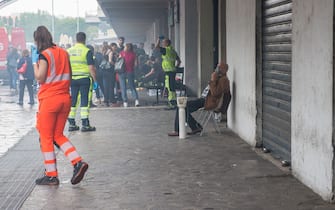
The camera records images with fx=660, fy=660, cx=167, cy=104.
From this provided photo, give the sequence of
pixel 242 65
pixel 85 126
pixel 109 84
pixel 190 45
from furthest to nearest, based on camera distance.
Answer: pixel 190 45 → pixel 109 84 → pixel 85 126 → pixel 242 65

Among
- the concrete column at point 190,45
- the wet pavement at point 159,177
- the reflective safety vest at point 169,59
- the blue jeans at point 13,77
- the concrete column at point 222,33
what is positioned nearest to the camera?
the wet pavement at point 159,177

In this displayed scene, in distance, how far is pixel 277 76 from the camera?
8773 millimetres

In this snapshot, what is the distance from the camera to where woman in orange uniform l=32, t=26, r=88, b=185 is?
24.9ft

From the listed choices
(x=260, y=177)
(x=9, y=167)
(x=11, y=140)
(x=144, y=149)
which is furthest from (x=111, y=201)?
(x=11, y=140)

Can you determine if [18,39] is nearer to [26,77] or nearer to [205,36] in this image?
[26,77]

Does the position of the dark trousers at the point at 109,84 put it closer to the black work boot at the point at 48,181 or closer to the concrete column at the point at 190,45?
the concrete column at the point at 190,45

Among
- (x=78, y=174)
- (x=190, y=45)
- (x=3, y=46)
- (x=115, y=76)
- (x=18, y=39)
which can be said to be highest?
(x=18, y=39)

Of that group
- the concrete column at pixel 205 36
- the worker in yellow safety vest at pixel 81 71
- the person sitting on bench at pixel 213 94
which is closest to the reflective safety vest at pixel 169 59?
the concrete column at pixel 205 36

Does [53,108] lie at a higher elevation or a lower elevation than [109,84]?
higher

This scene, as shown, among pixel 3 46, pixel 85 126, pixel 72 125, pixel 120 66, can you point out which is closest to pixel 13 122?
pixel 72 125

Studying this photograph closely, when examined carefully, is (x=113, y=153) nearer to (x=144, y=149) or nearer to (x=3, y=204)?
(x=144, y=149)

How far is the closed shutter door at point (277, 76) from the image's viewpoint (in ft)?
27.1

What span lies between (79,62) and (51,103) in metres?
4.58

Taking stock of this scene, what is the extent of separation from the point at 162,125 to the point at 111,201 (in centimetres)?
645
